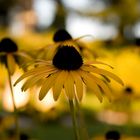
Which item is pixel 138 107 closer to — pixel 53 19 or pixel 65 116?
pixel 65 116

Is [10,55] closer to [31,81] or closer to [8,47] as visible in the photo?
[8,47]

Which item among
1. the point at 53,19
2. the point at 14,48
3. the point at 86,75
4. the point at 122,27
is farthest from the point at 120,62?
the point at 53,19

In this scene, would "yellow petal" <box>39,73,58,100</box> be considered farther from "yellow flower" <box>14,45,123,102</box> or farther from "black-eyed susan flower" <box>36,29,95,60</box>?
"black-eyed susan flower" <box>36,29,95,60</box>

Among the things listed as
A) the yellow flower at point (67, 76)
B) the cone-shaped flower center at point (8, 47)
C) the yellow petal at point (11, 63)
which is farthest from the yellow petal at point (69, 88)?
the cone-shaped flower center at point (8, 47)

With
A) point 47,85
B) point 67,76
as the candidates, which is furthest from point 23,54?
point 47,85

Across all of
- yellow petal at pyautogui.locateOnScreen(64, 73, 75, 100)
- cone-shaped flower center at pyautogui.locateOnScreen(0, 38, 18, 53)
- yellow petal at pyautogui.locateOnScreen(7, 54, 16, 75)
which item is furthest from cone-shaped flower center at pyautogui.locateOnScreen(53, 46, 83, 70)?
cone-shaped flower center at pyautogui.locateOnScreen(0, 38, 18, 53)
